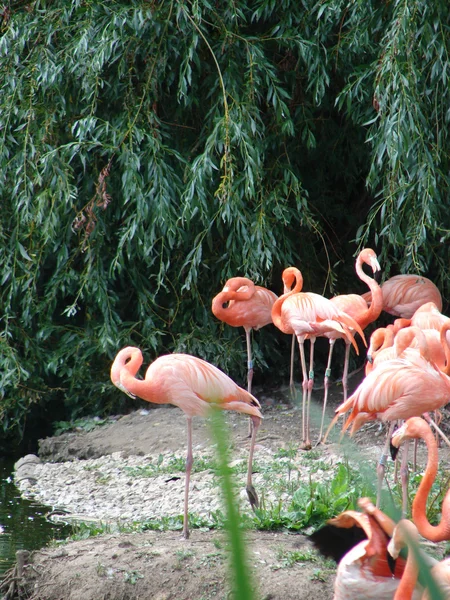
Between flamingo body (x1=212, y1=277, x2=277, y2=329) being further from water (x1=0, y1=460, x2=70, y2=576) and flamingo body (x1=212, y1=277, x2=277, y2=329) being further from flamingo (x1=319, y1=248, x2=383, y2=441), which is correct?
water (x1=0, y1=460, x2=70, y2=576)

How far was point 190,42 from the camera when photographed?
587 cm

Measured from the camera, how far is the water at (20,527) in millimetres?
4324

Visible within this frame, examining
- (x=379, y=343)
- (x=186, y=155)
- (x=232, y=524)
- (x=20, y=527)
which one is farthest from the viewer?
(x=186, y=155)

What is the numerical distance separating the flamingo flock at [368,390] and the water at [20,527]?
0.99m

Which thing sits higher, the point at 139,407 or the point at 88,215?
the point at 88,215

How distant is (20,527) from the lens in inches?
A: 189

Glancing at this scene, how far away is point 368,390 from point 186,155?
306 cm

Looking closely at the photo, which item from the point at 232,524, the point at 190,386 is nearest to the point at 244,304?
the point at 190,386

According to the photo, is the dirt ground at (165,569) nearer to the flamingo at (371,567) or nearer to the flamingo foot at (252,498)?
the flamingo foot at (252,498)

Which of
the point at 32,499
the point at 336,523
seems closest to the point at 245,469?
the point at 32,499

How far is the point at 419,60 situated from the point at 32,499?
3.95 meters

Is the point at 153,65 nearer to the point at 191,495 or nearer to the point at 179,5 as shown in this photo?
the point at 179,5

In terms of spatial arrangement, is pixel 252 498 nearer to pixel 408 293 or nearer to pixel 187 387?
pixel 187 387

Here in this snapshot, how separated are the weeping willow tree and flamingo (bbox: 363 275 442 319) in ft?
0.53
